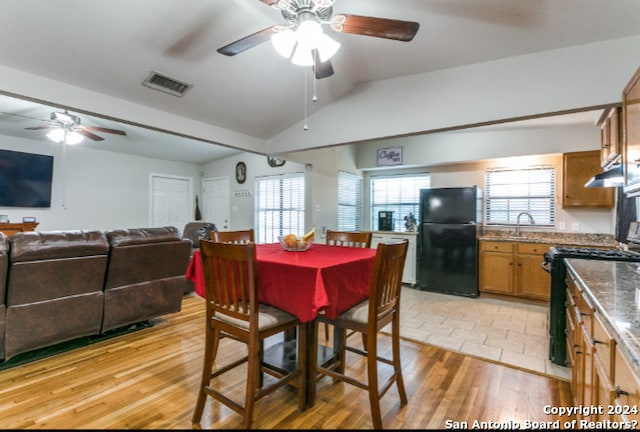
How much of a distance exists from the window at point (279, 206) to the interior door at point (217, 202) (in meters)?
0.98

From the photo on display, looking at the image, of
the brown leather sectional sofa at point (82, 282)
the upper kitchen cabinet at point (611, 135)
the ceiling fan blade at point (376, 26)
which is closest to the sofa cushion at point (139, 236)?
the brown leather sectional sofa at point (82, 282)

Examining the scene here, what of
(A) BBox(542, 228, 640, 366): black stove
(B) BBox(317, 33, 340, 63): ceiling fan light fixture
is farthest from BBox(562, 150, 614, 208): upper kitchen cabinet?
(B) BBox(317, 33, 340, 63): ceiling fan light fixture

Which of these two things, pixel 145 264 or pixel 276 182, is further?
pixel 276 182

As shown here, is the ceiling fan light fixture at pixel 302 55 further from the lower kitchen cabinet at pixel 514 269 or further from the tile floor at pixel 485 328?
the lower kitchen cabinet at pixel 514 269

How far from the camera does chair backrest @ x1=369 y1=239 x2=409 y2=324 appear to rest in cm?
165

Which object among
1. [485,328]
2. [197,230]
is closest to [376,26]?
[485,328]

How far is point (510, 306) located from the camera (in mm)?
4102

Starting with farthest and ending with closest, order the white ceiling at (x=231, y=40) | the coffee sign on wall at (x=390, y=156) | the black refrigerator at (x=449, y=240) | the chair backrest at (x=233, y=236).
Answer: the coffee sign on wall at (x=390, y=156)
the black refrigerator at (x=449, y=240)
the chair backrest at (x=233, y=236)
the white ceiling at (x=231, y=40)

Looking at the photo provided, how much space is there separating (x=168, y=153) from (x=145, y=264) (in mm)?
4280

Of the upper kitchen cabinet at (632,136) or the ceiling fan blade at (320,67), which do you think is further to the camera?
the ceiling fan blade at (320,67)

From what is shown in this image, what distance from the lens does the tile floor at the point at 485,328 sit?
2607mm

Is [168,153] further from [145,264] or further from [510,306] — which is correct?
[510,306]

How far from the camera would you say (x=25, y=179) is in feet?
16.9

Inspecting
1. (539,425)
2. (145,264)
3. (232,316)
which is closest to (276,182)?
(145,264)
